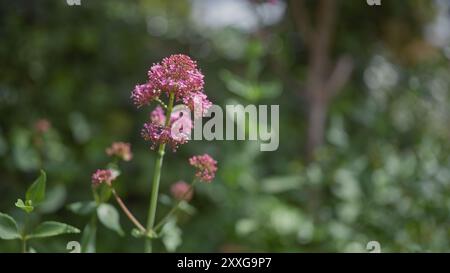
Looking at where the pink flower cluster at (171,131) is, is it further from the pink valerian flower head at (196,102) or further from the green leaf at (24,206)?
the green leaf at (24,206)

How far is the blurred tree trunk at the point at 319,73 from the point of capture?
91.6 inches

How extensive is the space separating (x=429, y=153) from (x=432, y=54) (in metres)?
1.11

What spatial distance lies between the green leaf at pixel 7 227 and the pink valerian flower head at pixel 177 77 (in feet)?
0.99

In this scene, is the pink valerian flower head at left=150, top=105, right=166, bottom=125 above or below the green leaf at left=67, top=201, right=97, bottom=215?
above

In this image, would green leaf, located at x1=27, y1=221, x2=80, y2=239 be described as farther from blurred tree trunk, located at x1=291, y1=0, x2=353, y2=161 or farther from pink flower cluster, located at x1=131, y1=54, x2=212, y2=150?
blurred tree trunk, located at x1=291, y1=0, x2=353, y2=161

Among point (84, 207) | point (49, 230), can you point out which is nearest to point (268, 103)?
point (84, 207)

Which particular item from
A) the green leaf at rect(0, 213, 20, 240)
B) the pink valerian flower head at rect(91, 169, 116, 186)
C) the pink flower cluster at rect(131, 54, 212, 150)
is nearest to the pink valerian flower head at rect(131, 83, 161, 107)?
the pink flower cluster at rect(131, 54, 212, 150)

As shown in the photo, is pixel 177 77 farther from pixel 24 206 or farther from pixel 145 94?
pixel 24 206

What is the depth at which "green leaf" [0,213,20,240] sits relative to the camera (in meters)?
0.88

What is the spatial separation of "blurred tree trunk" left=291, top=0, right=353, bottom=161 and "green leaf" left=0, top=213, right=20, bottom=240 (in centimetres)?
152

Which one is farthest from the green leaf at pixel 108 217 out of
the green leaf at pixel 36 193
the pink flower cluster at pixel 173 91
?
the pink flower cluster at pixel 173 91

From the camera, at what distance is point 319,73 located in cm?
239

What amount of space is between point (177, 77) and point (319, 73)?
1630 millimetres
